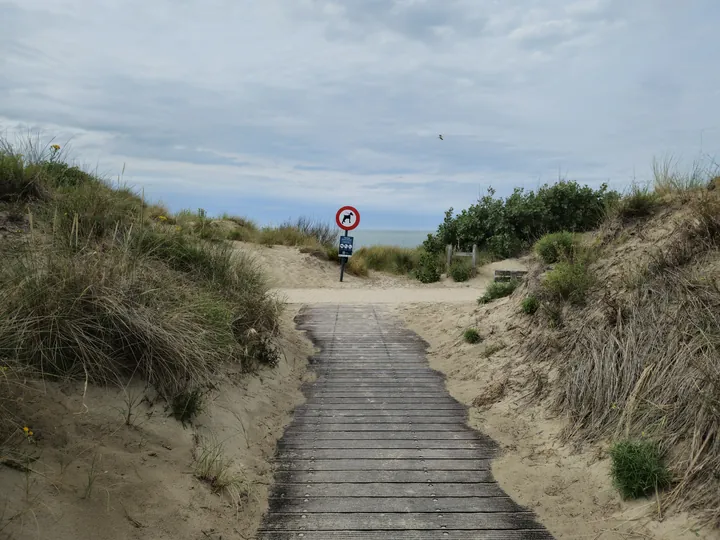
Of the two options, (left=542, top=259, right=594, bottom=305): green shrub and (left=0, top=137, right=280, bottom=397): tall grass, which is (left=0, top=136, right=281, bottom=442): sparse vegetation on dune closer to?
(left=0, top=137, right=280, bottom=397): tall grass

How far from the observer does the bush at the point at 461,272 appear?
18844mm

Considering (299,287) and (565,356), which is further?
(299,287)

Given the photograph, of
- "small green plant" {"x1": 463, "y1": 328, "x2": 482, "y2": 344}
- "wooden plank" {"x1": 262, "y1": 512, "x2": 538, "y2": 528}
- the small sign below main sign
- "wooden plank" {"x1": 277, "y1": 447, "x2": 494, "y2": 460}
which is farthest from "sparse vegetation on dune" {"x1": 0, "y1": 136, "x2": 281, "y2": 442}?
the small sign below main sign

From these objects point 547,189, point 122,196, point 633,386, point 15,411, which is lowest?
point 15,411

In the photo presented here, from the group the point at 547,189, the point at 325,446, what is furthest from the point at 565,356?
the point at 547,189

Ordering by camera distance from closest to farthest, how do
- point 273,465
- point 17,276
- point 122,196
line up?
point 17,276 → point 273,465 → point 122,196

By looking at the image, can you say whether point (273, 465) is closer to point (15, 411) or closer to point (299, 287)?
point (15, 411)

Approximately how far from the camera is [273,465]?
203 inches

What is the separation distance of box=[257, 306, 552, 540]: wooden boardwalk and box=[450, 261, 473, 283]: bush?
1082 centimetres

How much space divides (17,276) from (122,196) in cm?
438

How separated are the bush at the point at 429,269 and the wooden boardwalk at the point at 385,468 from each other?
36.4ft

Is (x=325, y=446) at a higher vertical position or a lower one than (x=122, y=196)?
lower

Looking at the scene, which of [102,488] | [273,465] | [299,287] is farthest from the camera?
[299,287]

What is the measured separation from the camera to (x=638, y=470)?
413 centimetres
